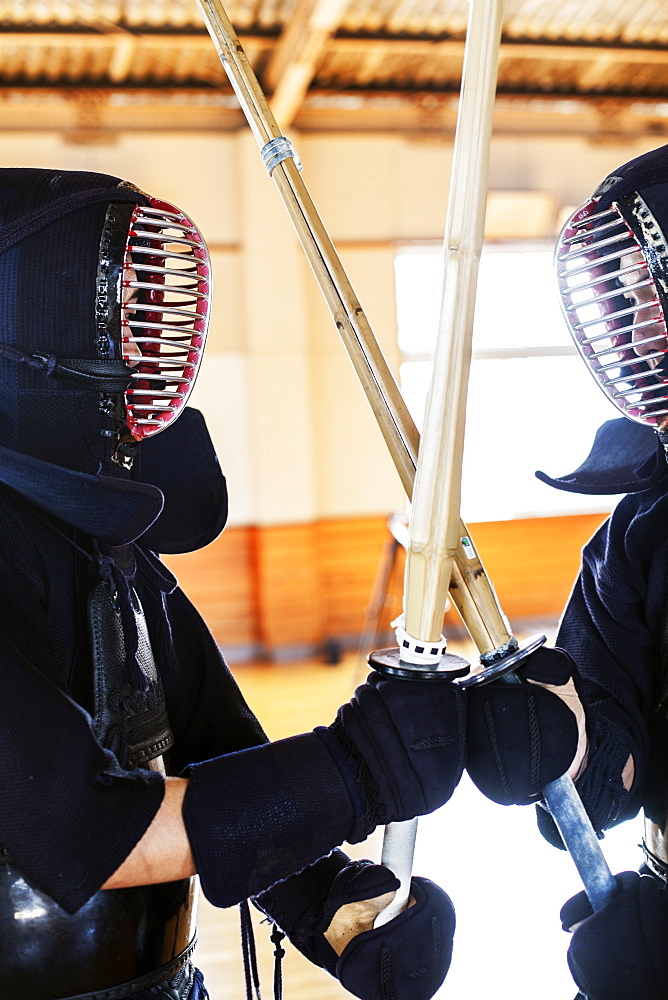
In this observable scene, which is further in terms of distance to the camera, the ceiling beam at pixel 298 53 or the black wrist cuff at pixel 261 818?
the ceiling beam at pixel 298 53

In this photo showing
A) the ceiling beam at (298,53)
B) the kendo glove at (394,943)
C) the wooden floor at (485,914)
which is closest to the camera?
the kendo glove at (394,943)

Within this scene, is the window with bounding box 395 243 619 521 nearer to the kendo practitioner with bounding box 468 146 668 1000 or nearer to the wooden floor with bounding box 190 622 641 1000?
the wooden floor with bounding box 190 622 641 1000

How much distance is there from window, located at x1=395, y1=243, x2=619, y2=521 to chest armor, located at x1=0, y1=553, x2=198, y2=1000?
5749 millimetres

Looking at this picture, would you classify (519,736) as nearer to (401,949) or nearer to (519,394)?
(401,949)

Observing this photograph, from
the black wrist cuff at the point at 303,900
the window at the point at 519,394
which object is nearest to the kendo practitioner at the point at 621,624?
the black wrist cuff at the point at 303,900

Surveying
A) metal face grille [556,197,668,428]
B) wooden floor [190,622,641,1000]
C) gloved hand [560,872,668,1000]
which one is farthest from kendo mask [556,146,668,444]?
wooden floor [190,622,641,1000]

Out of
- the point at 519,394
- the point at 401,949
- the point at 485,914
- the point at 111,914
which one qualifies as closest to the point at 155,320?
the point at 111,914

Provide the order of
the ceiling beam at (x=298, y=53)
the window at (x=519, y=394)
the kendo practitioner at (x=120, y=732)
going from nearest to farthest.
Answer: the kendo practitioner at (x=120, y=732) → the ceiling beam at (x=298, y=53) → the window at (x=519, y=394)

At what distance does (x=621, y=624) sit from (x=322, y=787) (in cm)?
63

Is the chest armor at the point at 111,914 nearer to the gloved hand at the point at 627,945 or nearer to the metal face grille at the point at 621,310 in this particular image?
the gloved hand at the point at 627,945

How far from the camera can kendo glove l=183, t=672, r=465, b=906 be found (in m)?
1.02

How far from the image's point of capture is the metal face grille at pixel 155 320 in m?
1.20

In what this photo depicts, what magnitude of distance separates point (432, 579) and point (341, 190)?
6.00 meters

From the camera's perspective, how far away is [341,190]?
658cm
